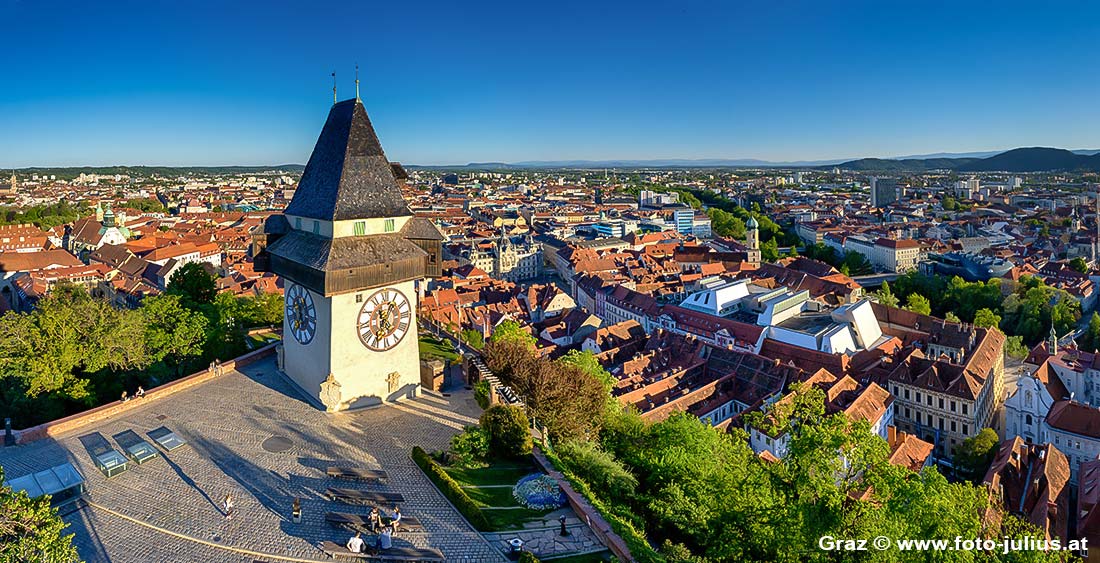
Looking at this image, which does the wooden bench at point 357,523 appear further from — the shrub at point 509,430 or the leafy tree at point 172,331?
the leafy tree at point 172,331

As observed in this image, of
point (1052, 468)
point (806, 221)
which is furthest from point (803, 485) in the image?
point (806, 221)

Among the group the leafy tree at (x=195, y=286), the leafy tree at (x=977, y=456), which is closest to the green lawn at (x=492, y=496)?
the leafy tree at (x=195, y=286)

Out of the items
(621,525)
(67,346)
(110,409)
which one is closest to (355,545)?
(621,525)

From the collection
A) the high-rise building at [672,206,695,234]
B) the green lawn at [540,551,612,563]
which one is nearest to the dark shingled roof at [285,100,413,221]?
the green lawn at [540,551,612,563]

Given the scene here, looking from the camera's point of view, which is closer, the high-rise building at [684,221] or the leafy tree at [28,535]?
the leafy tree at [28,535]

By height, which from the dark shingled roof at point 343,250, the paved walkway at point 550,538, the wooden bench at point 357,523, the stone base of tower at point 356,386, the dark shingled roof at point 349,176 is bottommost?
the paved walkway at point 550,538

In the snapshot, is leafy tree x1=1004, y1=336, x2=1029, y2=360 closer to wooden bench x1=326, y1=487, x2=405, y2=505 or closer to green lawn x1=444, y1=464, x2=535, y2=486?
green lawn x1=444, y1=464, x2=535, y2=486

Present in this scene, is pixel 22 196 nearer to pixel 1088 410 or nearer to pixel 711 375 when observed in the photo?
pixel 711 375
